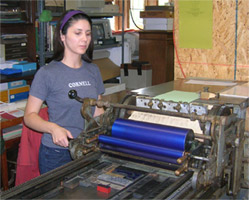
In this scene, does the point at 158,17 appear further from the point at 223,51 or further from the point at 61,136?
the point at 61,136

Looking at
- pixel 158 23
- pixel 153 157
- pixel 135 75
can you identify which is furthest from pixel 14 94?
pixel 158 23

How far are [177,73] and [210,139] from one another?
4.50 ft

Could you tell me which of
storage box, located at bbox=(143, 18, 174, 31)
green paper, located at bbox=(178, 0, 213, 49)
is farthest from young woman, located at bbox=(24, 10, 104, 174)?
storage box, located at bbox=(143, 18, 174, 31)

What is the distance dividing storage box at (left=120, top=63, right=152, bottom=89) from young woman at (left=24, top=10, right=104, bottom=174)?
8.32 feet

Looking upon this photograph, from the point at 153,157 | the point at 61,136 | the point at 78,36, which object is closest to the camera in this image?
the point at 153,157

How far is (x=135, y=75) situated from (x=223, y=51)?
2135mm

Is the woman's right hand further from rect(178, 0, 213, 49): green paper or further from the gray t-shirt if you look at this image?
rect(178, 0, 213, 49): green paper

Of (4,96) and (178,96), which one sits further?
(4,96)

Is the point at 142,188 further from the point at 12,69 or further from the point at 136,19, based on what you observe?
the point at 136,19

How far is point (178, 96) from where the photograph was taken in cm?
190

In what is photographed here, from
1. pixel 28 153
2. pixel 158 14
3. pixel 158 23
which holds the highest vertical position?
pixel 158 14

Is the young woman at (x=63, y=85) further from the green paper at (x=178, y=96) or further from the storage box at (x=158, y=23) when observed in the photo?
the storage box at (x=158, y=23)

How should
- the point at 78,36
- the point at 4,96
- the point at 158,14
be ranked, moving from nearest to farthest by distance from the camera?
the point at 78,36 < the point at 4,96 < the point at 158,14

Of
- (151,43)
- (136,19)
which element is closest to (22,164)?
(151,43)
